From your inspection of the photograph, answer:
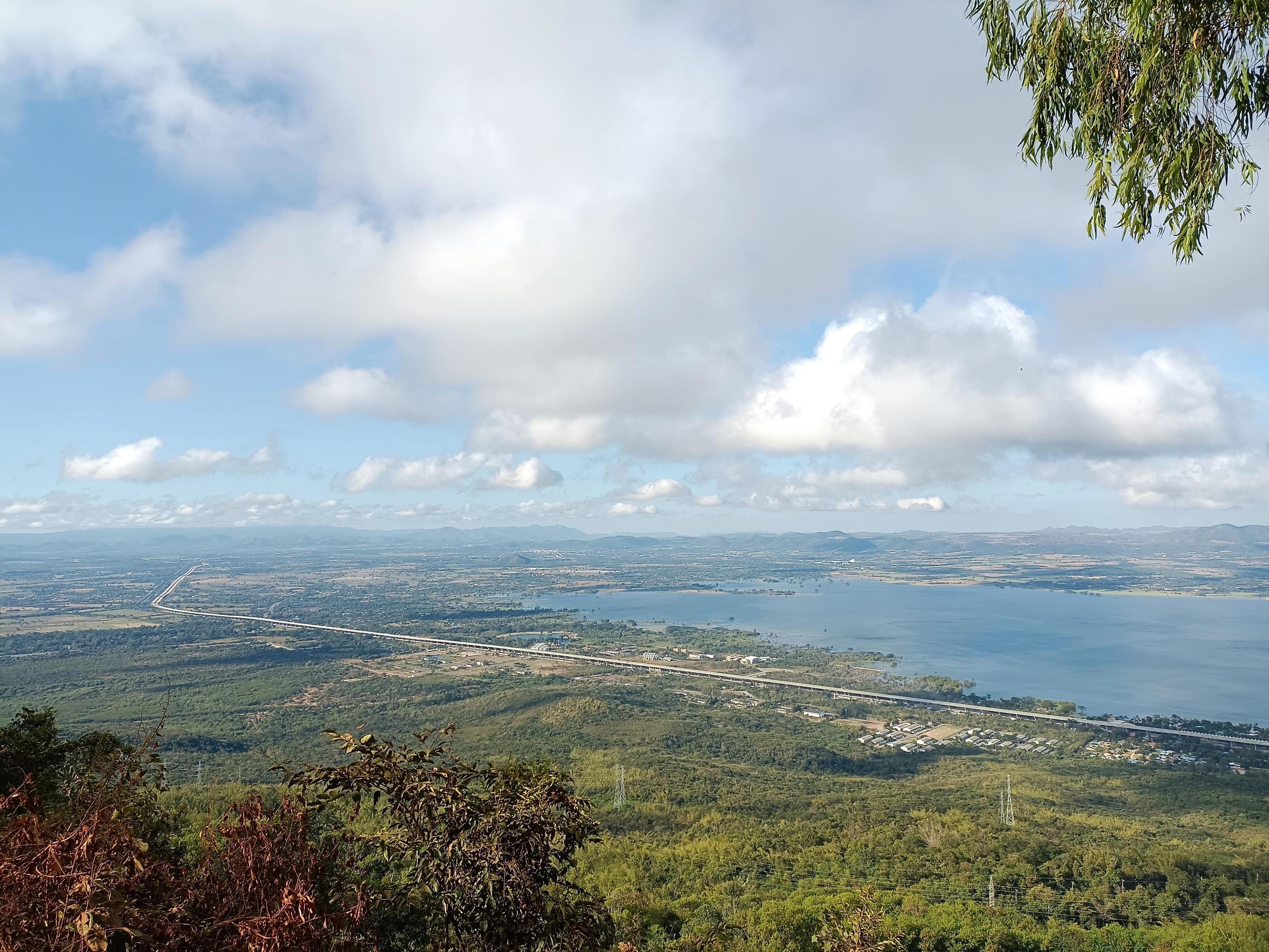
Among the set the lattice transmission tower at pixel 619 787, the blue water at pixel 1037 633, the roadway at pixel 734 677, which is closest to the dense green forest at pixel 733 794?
the lattice transmission tower at pixel 619 787

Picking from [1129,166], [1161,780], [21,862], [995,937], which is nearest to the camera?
[21,862]

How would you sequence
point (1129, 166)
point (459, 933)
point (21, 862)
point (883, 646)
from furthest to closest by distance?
1. point (883, 646)
2. point (1129, 166)
3. point (459, 933)
4. point (21, 862)

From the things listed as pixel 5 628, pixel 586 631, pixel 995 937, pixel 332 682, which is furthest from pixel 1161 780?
pixel 5 628

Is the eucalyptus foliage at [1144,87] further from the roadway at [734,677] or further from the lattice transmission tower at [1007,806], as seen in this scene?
the roadway at [734,677]

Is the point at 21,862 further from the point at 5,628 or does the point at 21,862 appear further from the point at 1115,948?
the point at 5,628

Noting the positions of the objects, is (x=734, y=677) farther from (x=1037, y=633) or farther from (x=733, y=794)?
(x=1037, y=633)

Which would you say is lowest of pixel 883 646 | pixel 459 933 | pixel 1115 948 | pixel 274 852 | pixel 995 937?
pixel 883 646

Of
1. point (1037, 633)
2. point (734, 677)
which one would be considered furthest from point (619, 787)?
point (1037, 633)
